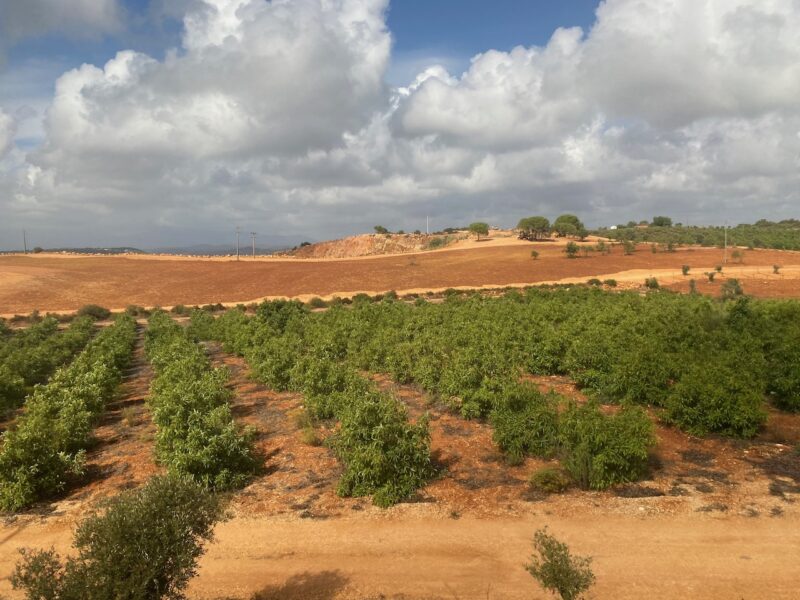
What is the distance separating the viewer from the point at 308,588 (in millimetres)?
8195

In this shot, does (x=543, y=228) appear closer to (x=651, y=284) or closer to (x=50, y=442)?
(x=651, y=284)

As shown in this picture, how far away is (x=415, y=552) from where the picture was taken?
9023 millimetres

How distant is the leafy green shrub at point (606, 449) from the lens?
1099 cm

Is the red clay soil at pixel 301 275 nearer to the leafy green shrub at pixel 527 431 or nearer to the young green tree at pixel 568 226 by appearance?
the young green tree at pixel 568 226

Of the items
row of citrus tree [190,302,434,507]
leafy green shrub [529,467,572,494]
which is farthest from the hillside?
leafy green shrub [529,467,572,494]

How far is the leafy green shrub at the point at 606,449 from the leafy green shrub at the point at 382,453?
3325mm

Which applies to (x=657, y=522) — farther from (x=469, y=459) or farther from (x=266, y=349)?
(x=266, y=349)

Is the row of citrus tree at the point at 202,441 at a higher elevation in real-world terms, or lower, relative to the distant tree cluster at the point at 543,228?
lower

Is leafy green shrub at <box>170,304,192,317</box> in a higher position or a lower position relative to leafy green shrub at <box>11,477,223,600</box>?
lower

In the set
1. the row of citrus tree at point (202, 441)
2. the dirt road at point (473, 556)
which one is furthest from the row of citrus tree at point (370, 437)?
the row of citrus tree at point (202, 441)

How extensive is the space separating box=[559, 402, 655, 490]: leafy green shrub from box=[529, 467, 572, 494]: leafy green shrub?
0.23 m

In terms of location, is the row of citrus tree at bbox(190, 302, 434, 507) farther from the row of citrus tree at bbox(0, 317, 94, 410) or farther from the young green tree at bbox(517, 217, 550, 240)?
the young green tree at bbox(517, 217, 550, 240)

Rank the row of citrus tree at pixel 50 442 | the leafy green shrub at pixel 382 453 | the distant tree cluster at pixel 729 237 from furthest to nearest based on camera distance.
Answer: the distant tree cluster at pixel 729 237 < the row of citrus tree at pixel 50 442 < the leafy green shrub at pixel 382 453

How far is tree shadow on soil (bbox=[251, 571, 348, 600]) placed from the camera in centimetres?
802
